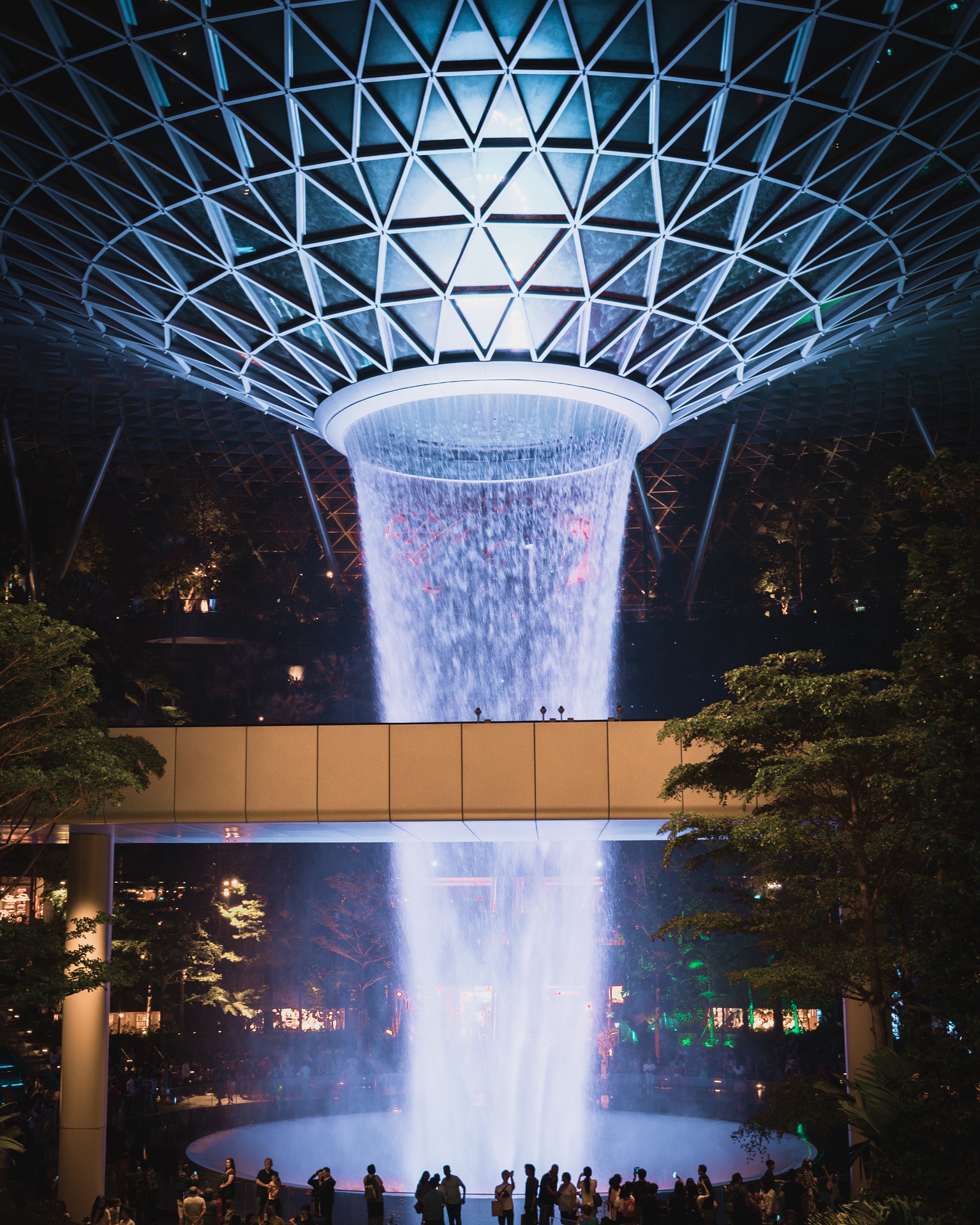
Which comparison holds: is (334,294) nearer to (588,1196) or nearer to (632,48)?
(632,48)

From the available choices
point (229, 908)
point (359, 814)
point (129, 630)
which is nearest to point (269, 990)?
point (229, 908)

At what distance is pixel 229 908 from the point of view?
154 feet

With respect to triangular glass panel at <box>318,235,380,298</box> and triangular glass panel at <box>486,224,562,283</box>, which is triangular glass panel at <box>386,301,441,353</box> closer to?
triangular glass panel at <box>318,235,380,298</box>

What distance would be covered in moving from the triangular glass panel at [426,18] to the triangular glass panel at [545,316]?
7819 millimetres

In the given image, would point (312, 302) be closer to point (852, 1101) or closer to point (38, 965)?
point (38, 965)

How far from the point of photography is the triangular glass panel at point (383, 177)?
2383 centimetres

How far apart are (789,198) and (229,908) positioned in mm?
36797

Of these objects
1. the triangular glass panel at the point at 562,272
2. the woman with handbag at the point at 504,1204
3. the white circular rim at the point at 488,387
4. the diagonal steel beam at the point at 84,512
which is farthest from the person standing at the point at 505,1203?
the diagonal steel beam at the point at 84,512

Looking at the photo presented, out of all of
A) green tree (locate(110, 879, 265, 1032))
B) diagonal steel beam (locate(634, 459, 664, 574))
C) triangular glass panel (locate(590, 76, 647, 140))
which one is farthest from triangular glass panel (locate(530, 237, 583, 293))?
diagonal steel beam (locate(634, 459, 664, 574))

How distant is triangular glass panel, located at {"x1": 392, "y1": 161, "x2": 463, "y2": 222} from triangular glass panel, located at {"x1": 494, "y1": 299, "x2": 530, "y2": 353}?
11.3 feet

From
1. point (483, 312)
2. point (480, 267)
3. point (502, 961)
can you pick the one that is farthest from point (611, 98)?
point (502, 961)

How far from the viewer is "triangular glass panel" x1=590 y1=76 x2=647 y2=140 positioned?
865 inches

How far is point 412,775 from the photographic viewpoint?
23.0 m

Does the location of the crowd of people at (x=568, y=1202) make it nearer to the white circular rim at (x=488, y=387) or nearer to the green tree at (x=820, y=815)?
the green tree at (x=820, y=815)
